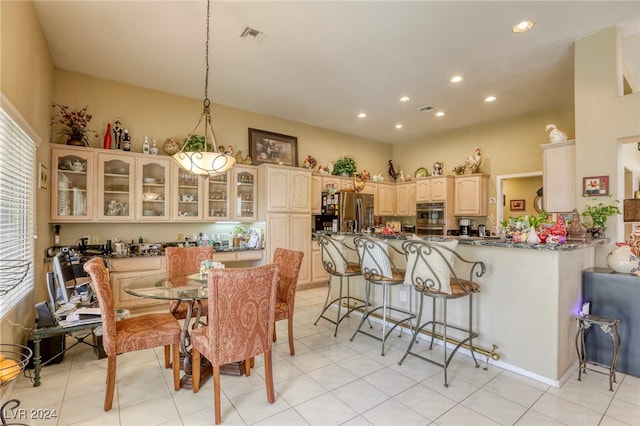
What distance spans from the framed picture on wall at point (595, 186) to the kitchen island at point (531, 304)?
28.4 inches

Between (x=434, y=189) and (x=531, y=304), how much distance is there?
426cm

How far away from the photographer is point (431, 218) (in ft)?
21.8

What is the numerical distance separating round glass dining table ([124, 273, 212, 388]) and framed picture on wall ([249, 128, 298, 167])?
10.8ft

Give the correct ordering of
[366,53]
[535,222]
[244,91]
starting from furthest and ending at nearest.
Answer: [244,91] < [366,53] < [535,222]

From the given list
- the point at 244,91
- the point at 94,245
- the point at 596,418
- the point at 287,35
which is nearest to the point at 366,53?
the point at 287,35

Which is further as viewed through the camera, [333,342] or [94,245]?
[94,245]

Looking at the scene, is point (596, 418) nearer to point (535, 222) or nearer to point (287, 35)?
point (535, 222)

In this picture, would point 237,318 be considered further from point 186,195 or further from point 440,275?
point 186,195

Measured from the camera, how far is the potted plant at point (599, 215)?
3.13 metres

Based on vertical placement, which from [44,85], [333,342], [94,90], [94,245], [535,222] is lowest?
[333,342]

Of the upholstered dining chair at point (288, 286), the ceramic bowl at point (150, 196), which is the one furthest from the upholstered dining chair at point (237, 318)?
the ceramic bowl at point (150, 196)

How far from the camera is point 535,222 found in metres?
2.83

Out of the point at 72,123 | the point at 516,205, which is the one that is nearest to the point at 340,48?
the point at 72,123

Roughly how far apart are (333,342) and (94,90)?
473cm
